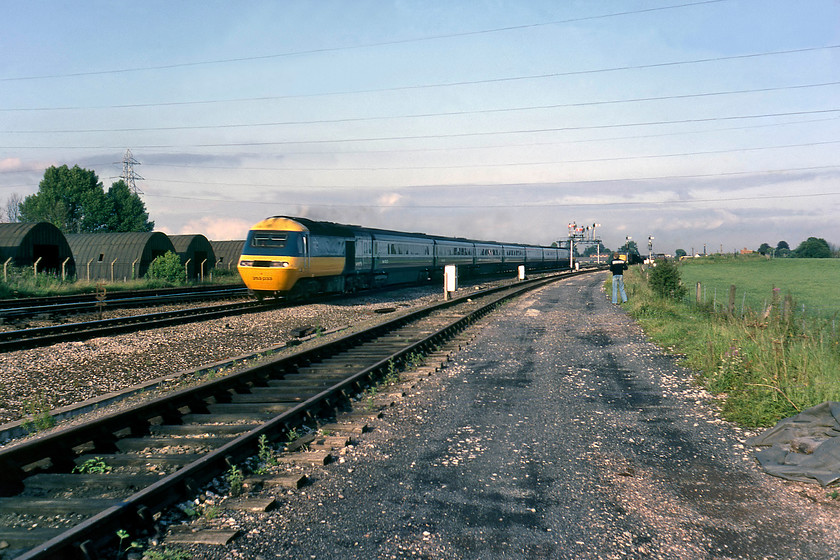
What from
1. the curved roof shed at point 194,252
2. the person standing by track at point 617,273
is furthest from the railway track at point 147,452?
the curved roof shed at point 194,252

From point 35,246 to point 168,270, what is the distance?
6.81 metres

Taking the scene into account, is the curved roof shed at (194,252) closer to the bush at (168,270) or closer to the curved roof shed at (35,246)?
the bush at (168,270)

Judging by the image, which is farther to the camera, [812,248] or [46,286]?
[812,248]

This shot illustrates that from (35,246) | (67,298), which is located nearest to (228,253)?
(35,246)

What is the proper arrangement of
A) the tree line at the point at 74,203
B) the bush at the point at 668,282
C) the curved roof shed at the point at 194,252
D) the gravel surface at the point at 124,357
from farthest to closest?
the tree line at the point at 74,203
the curved roof shed at the point at 194,252
the bush at the point at 668,282
the gravel surface at the point at 124,357

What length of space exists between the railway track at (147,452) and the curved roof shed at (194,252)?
3504cm

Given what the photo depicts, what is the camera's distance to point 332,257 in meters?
21.9

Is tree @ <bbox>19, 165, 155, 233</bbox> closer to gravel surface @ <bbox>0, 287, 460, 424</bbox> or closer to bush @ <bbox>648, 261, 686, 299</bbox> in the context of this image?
gravel surface @ <bbox>0, 287, 460, 424</bbox>

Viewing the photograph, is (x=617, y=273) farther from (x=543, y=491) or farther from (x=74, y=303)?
(x=74, y=303)

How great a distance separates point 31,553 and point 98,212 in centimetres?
7511

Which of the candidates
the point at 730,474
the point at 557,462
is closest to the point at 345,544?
the point at 557,462

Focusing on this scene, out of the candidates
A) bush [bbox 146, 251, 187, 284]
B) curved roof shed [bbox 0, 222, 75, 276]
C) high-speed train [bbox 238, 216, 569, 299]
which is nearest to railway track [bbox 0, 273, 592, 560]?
high-speed train [bbox 238, 216, 569, 299]

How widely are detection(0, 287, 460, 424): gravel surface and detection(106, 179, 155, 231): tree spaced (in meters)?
62.3

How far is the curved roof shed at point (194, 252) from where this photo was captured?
40.9m
